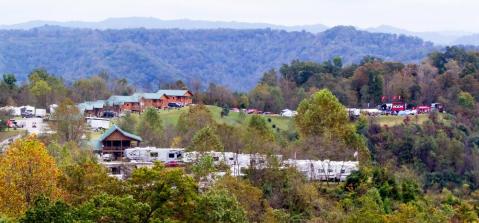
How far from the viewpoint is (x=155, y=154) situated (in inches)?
1444

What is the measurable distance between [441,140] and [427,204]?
20.9 m

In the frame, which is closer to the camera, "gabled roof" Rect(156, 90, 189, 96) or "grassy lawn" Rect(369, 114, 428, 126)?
"grassy lawn" Rect(369, 114, 428, 126)

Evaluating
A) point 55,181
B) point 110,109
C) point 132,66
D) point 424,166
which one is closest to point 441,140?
point 424,166

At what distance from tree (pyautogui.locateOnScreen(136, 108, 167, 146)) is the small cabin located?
202 centimetres

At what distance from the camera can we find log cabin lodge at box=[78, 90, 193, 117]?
6055 centimetres

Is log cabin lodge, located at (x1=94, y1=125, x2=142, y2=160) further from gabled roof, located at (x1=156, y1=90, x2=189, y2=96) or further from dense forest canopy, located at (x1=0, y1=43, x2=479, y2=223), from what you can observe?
gabled roof, located at (x1=156, y1=90, x2=189, y2=96)

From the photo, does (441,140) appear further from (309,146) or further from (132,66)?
(132,66)

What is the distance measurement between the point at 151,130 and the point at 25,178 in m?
21.7


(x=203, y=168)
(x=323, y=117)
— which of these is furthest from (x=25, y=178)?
→ (x=323, y=117)

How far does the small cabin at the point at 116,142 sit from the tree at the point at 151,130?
2.02 meters

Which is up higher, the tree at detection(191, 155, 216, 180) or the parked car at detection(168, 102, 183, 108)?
the tree at detection(191, 155, 216, 180)

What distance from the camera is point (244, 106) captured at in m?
64.3

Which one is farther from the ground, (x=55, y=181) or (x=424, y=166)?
(x=55, y=181)

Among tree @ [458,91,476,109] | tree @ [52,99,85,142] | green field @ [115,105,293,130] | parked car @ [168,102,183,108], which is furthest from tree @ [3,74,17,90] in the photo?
tree @ [458,91,476,109]
